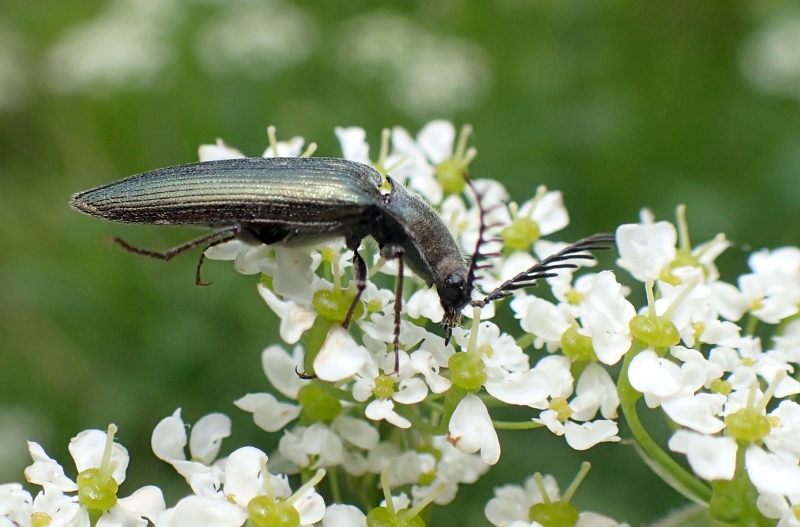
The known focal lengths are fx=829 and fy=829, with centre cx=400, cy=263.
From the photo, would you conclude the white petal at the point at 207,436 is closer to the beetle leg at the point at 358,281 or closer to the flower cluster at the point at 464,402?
Result: the flower cluster at the point at 464,402

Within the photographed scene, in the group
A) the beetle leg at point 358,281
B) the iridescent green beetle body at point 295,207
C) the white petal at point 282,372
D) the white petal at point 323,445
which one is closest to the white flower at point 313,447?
the white petal at point 323,445

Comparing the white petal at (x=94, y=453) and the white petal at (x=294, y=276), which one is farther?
the white petal at (x=294, y=276)

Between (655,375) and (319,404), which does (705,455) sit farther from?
(319,404)

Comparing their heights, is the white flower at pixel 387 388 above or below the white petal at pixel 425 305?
below

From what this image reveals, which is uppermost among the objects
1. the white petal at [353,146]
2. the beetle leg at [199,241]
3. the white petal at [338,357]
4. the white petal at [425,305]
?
the white petal at [353,146]

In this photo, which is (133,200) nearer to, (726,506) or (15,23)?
(726,506)

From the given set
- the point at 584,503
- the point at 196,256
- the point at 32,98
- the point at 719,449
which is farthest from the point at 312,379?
the point at 32,98
